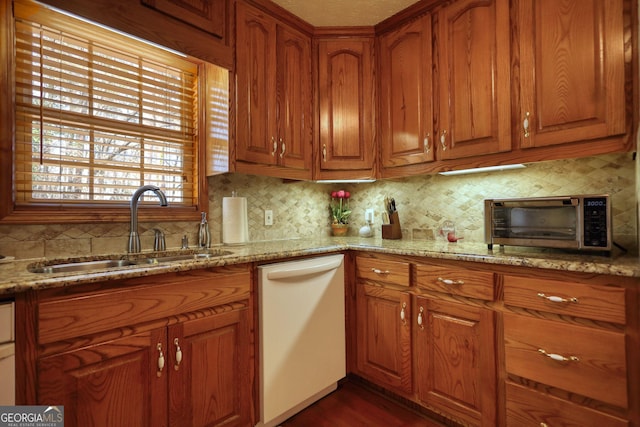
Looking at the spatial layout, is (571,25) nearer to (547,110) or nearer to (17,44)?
(547,110)

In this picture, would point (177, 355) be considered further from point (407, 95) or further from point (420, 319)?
point (407, 95)

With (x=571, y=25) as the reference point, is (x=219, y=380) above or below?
below

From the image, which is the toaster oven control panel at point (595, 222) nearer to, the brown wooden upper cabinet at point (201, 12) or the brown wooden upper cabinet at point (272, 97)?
the brown wooden upper cabinet at point (272, 97)

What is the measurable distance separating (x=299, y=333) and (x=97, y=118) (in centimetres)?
151

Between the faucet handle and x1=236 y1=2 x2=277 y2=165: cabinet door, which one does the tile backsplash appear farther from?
x1=236 y1=2 x2=277 y2=165: cabinet door

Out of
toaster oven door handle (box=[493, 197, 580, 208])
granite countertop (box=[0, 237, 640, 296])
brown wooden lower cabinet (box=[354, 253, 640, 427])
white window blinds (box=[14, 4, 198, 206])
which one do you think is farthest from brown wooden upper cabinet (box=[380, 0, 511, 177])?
white window blinds (box=[14, 4, 198, 206])

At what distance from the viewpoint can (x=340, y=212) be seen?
2.65m

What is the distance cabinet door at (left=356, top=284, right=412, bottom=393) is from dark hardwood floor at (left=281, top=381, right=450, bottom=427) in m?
0.13

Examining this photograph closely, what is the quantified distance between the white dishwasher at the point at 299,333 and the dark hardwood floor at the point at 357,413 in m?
0.05

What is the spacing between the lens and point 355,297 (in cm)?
199

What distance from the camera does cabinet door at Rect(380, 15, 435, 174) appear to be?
1.93 meters

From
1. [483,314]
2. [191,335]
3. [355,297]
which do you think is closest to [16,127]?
[191,335]

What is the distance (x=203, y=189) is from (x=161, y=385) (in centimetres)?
108

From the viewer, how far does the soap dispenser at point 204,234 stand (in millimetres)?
1837
